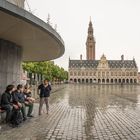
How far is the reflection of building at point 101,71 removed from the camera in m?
184

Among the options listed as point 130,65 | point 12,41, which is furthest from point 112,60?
point 12,41

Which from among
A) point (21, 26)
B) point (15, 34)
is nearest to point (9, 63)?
point (15, 34)

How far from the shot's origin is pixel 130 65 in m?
187

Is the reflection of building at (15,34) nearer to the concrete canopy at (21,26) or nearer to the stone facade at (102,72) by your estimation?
the concrete canopy at (21,26)

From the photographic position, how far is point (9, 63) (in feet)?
50.5

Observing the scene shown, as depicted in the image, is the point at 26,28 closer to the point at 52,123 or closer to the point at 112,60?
the point at 52,123

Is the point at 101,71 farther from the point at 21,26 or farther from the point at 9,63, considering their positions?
the point at 21,26

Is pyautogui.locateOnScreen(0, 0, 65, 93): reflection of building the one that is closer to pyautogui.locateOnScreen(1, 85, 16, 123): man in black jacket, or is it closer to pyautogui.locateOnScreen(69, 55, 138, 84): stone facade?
pyautogui.locateOnScreen(1, 85, 16, 123): man in black jacket

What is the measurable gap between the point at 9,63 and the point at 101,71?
170 meters

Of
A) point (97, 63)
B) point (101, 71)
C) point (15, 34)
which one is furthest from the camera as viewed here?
point (97, 63)

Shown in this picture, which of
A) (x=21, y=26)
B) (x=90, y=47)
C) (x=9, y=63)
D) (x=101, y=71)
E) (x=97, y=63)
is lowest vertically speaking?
(x=9, y=63)

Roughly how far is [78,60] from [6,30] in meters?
178

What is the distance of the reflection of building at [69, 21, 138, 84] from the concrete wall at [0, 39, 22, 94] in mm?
166650

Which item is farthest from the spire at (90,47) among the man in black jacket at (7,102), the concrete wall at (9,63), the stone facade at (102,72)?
the man in black jacket at (7,102)
